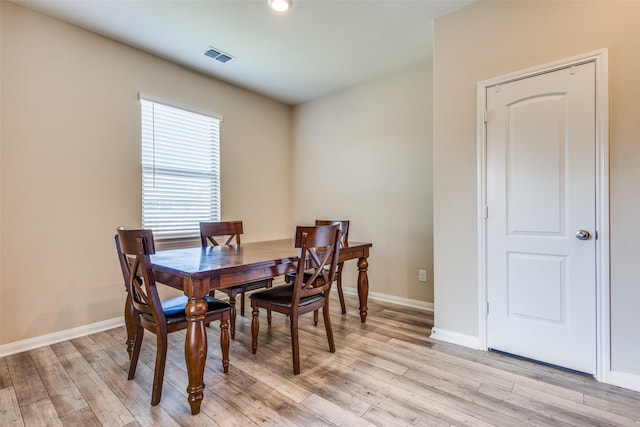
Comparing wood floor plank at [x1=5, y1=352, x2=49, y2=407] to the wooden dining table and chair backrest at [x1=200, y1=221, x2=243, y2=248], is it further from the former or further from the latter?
chair backrest at [x1=200, y1=221, x2=243, y2=248]

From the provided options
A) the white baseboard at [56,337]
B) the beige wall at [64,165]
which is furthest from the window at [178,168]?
A: the white baseboard at [56,337]

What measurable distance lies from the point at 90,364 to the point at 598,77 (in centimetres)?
380

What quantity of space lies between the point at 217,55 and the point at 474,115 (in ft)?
8.22

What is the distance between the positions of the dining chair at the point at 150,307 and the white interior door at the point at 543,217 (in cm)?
199

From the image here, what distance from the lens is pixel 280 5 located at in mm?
2277

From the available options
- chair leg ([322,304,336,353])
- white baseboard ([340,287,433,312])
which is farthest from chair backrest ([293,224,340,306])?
white baseboard ([340,287,433,312])

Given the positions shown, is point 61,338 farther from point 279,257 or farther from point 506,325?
point 506,325

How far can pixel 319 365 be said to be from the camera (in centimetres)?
206

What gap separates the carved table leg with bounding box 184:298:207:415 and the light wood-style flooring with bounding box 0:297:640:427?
A: 0.10m

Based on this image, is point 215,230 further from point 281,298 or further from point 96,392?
point 96,392

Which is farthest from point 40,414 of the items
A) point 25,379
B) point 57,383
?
point 25,379

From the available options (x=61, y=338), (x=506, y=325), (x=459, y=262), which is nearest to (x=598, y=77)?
(x=459, y=262)

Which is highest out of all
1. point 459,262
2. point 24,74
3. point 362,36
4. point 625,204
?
point 362,36

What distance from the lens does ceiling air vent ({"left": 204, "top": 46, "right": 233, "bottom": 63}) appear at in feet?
9.71
